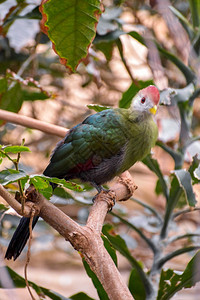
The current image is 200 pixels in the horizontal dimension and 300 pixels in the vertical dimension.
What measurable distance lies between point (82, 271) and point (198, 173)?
294 centimetres

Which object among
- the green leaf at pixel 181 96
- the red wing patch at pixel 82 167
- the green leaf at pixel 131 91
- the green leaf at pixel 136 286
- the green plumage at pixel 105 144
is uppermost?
the green leaf at pixel 131 91

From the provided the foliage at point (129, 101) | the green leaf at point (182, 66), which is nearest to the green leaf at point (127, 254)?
the foliage at point (129, 101)

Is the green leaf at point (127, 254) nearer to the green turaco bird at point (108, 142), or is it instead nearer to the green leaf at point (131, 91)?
the green turaco bird at point (108, 142)

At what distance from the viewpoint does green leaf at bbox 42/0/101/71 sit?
939 mm

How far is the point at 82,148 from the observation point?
3.99 ft

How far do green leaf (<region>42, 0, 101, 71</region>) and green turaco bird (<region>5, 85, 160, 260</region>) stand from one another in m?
0.27

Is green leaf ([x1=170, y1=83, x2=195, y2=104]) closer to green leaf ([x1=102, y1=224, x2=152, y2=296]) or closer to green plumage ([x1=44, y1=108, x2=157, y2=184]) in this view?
green plumage ([x1=44, y1=108, x2=157, y2=184])

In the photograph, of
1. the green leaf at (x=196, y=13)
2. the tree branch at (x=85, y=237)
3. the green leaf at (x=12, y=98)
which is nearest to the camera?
the tree branch at (x=85, y=237)

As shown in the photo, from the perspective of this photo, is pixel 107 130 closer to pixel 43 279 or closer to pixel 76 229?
pixel 76 229

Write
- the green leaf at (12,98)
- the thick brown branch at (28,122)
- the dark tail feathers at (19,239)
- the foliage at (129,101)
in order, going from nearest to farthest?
1. the foliage at (129,101)
2. the dark tail feathers at (19,239)
3. the thick brown branch at (28,122)
4. the green leaf at (12,98)

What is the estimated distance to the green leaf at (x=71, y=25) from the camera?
939 millimetres

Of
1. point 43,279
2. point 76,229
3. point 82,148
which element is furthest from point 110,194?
point 43,279

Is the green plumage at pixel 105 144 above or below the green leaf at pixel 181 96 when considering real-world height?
below

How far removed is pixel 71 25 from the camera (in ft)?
3.17
